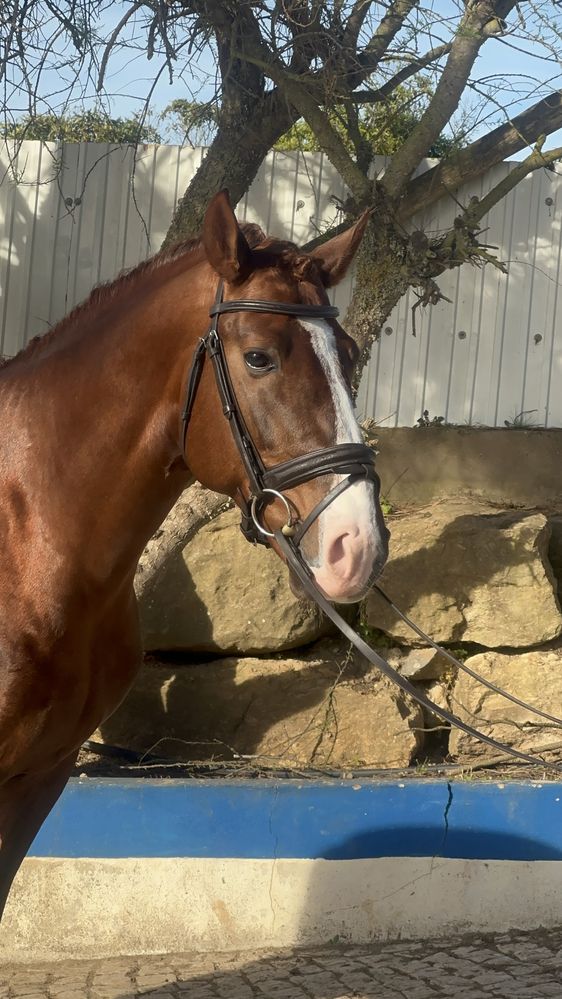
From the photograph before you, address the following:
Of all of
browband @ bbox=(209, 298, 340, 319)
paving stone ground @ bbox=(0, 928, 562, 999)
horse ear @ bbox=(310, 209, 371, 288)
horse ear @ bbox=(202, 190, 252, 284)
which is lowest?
paving stone ground @ bbox=(0, 928, 562, 999)

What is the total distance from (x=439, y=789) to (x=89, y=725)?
87.3 inches

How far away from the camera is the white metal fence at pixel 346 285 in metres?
6.69

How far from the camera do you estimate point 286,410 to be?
7.24 ft

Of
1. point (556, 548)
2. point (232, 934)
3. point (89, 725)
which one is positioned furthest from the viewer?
point (556, 548)

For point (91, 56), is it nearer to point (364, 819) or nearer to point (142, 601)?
point (142, 601)

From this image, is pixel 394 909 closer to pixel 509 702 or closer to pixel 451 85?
pixel 509 702

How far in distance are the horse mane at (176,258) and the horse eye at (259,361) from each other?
252 mm

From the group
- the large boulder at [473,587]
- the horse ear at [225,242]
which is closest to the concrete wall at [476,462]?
the large boulder at [473,587]

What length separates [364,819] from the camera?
4238 mm

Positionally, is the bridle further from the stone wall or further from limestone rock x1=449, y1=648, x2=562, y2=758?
limestone rock x1=449, y1=648, x2=562, y2=758

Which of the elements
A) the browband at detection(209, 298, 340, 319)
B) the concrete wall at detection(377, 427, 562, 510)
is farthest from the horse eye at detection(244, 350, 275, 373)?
the concrete wall at detection(377, 427, 562, 510)

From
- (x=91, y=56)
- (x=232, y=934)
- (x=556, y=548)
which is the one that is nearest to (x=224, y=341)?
(x=232, y=934)

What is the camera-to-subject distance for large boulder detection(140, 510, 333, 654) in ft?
17.9

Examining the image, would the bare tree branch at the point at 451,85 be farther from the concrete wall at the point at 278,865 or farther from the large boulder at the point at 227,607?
the concrete wall at the point at 278,865
